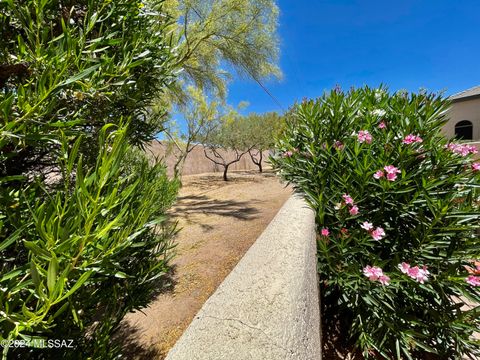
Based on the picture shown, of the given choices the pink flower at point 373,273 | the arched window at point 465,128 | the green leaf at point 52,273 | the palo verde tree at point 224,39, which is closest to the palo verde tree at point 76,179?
the green leaf at point 52,273

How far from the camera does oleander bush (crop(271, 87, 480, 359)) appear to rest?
1.97 m

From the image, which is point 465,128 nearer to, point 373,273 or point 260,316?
point 373,273

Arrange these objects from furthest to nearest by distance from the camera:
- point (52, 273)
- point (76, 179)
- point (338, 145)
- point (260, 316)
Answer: point (338, 145)
point (260, 316)
point (76, 179)
point (52, 273)

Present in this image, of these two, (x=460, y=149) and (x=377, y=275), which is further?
(x=460, y=149)

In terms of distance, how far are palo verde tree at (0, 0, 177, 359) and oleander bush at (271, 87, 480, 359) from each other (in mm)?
1877

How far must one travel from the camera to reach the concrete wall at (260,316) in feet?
3.11

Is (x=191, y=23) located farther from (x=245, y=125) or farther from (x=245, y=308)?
(x=245, y=125)

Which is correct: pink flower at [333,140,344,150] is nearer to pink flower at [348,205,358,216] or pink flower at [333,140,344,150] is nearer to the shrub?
pink flower at [348,205,358,216]

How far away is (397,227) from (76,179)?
9.21ft

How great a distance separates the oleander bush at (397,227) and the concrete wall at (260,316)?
35.8 inches

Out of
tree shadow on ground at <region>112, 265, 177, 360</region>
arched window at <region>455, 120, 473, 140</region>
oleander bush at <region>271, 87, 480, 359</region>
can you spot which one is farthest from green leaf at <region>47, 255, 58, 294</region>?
arched window at <region>455, 120, 473, 140</region>

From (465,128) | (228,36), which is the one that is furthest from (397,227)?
(465,128)

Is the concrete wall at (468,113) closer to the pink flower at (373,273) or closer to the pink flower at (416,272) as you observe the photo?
the pink flower at (416,272)

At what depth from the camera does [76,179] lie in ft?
2.37
